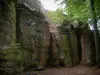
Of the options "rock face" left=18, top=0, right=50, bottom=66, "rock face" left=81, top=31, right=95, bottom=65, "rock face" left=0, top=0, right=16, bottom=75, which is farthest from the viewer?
"rock face" left=81, top=31, right=95, bottom=65

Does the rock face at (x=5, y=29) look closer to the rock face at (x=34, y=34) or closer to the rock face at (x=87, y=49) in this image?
the rock face at (x=34, y=34)

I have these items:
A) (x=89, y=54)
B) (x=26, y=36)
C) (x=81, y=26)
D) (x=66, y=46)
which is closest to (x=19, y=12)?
(x=26, y=36)

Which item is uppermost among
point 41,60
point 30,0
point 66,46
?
point 30,0

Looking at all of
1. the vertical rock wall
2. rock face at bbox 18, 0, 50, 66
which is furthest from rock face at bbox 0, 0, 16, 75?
the vertical rock wall

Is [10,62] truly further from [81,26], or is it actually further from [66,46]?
[81,26]

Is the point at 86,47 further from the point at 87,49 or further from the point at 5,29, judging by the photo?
the point at 5,29

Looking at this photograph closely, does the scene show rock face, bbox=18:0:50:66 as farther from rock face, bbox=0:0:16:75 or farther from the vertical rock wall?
the vertical rock wall

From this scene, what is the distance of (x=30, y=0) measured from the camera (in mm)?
13422

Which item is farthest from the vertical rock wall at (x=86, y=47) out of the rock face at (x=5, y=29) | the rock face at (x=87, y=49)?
the rock face at (x=5, y=29)

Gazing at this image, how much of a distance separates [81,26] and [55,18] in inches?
114

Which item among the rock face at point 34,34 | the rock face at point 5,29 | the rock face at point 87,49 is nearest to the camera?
the rock face at point 5,29

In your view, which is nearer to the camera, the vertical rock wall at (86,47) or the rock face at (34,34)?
the rock face at (34,34)

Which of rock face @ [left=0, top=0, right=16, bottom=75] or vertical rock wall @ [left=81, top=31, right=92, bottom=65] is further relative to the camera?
vertical rock wall @ [left=81, top=31, right=92, bottom=65]

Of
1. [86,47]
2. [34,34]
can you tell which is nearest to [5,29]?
[34,34]
